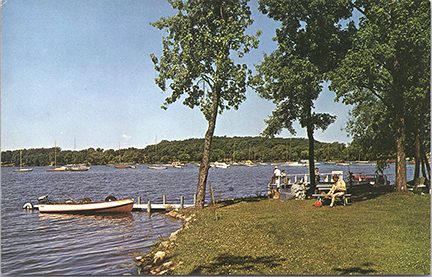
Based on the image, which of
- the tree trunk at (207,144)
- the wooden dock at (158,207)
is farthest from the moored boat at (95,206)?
the tree trunk at (207,144)

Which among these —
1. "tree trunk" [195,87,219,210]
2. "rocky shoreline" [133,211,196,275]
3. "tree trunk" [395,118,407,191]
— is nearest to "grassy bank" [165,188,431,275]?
"rocky shoreline" [133,211,196,275]

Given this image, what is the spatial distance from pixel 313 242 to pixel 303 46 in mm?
9998

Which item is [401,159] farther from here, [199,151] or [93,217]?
[93,217]

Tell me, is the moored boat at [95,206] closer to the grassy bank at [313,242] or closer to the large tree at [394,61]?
the grassy bank at [313,242]

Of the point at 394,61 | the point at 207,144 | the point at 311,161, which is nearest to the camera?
the point at 394,61

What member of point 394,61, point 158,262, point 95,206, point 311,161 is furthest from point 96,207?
point 394,61

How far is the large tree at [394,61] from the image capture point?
10961 mm

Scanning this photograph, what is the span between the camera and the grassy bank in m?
6.88

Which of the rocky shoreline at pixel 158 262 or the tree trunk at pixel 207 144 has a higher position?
the tree trunk at pixel 207 144

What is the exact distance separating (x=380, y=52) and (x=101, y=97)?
407 inches

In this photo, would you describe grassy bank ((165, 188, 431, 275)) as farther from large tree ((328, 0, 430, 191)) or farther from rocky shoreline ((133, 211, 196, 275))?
large tree ((328, 0, 430, 191))

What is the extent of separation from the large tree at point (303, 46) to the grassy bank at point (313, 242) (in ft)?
18.9

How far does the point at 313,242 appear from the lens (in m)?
8.10

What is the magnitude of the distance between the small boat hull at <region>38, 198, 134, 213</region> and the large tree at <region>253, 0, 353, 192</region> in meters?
10.6
